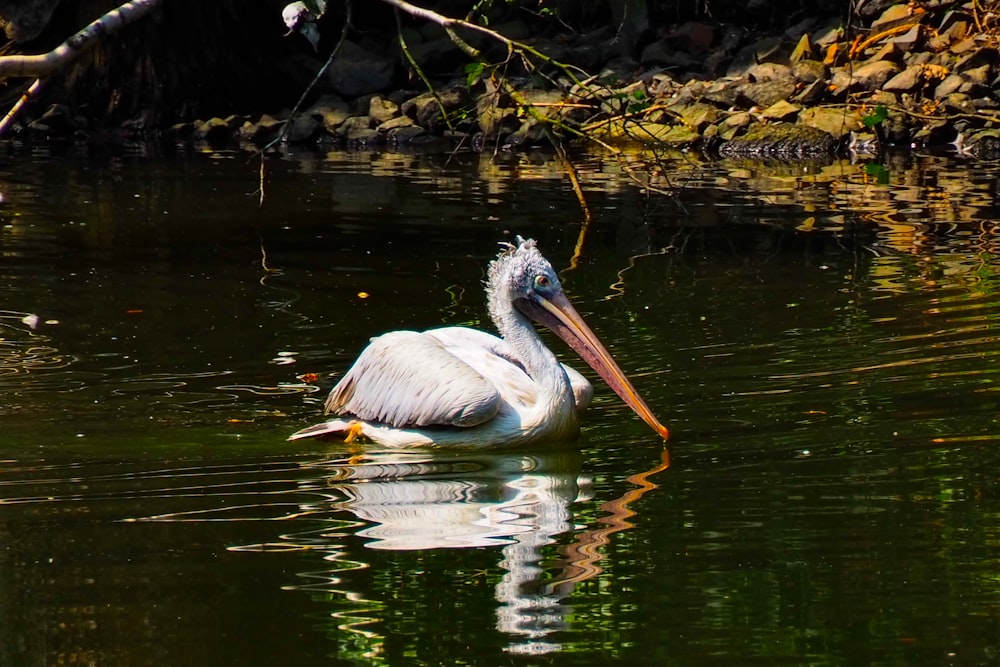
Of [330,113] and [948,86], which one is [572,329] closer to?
[948,86]

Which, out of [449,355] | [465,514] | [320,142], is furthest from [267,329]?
[320,142]

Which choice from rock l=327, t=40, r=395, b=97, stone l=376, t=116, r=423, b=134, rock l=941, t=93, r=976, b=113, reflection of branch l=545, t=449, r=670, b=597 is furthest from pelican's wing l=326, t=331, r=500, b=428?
rock l=327, t=40, r=395, b=97

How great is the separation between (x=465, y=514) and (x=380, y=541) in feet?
1.36

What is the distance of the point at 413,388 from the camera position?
606 centimetres

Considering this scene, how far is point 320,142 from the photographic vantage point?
19031mm

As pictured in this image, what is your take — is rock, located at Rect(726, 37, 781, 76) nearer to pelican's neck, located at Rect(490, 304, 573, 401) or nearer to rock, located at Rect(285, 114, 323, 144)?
rock, located at Rect(285, 114, 323, 144)

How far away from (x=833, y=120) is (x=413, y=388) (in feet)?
38.4

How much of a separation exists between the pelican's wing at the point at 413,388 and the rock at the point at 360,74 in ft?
44.8

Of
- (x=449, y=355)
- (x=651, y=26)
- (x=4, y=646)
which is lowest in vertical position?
(x=4, y=646)

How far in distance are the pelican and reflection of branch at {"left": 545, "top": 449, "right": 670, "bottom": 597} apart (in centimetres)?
64

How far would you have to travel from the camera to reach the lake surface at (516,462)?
3.73 metres

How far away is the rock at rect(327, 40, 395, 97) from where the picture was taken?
19844mm

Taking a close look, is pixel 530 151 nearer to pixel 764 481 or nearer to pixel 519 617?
pixel 764 481

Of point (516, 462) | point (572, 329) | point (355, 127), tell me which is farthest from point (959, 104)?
point (516, 462)
